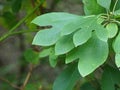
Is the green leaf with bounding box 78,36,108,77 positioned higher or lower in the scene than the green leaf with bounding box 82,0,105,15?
lower

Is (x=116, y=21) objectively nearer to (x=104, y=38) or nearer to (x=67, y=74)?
(x=104, y=38)

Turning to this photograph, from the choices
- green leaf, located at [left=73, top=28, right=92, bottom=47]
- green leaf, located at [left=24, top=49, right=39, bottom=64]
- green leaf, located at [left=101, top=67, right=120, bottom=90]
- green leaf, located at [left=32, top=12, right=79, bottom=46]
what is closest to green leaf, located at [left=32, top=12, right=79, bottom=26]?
green leaf, located at [left=32, top=12, right=79, bottom=46]

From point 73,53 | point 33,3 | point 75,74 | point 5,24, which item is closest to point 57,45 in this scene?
point 73,53

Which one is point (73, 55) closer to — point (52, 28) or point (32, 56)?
point (52, 28)

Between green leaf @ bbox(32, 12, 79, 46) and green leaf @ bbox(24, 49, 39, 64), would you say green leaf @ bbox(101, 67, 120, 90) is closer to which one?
green leaf @ bbox(32, 12, 79, 46)

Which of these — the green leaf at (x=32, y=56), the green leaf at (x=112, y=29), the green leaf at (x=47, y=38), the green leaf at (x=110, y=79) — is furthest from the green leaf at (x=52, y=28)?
the green leaf at (x=32, y=56)
